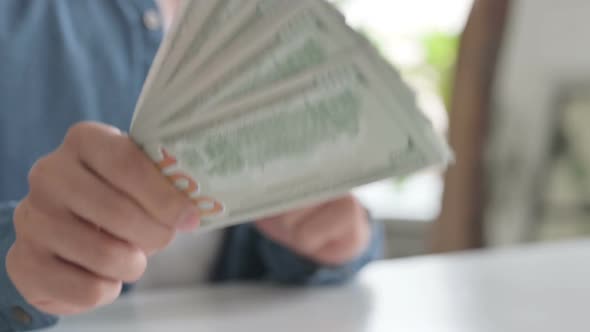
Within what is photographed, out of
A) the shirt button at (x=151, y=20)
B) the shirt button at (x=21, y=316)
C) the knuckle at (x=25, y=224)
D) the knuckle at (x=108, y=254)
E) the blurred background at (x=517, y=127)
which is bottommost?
the blurred background at (x=517, y=127)

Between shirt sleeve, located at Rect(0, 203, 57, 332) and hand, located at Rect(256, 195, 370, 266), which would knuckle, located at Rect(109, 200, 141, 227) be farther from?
hand, located at Rect(256, 195, 370, 266)

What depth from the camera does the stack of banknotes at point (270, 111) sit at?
40 cm

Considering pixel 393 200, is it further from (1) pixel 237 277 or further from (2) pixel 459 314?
(2) pixel 459 314

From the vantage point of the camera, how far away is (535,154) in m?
1.35

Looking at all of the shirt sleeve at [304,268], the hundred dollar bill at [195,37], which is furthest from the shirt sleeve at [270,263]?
the hundred dollar bill at [195,37]

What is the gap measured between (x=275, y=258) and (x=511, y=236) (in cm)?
76

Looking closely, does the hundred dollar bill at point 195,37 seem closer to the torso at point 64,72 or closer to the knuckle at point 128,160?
the knuckle at point 128,160

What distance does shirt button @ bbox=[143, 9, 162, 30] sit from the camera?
813 millimetres

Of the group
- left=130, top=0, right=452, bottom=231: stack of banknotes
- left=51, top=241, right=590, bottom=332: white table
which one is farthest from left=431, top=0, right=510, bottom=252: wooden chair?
left=130, top=0, right=452, bottom=231: stack of banknotes

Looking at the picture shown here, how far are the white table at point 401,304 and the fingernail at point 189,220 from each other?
134 millimetres

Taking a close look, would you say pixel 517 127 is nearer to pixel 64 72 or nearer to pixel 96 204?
pixel 64 72

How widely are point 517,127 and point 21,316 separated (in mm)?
1056

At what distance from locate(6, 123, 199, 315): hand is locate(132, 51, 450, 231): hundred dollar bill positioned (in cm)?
2

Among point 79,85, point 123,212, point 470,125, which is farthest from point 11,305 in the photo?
point 470,125
